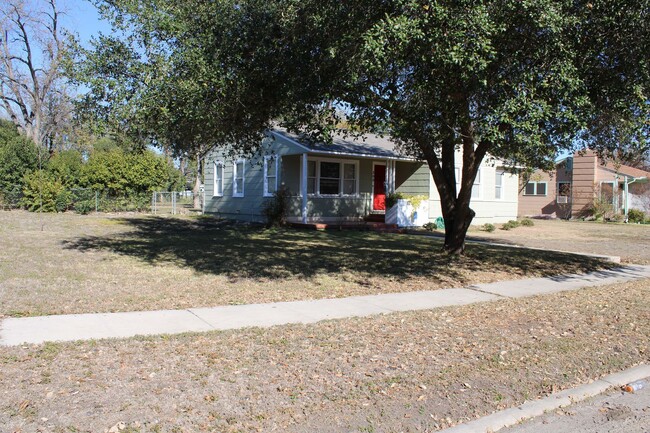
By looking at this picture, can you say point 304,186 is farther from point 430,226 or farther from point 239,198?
point 430,226

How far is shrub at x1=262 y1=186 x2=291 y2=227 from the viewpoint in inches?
814

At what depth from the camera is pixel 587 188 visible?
1342 inches

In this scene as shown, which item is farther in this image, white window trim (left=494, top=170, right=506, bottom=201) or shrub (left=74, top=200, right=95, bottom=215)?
white window trim (left=494, top=170, right=506, bottom=201)

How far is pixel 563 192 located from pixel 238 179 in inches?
889

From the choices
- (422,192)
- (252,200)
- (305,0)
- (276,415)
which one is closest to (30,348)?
(276,415)

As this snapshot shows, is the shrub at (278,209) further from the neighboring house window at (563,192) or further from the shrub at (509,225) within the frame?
the neighboring house window at (563,192)

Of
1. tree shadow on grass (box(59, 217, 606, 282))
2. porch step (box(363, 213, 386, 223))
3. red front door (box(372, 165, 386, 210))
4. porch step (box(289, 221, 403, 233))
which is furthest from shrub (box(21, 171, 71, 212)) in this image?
red front door (box(372, 165, 386, 210))

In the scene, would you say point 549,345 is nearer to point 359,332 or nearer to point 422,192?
point 359,332

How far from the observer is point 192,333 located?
20.6ft

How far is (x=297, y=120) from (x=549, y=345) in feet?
22.4

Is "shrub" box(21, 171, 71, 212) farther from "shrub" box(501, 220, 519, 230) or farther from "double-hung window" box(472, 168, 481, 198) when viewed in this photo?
"shrub" box(501, 220, 519, 230)

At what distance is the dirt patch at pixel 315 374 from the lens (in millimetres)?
4184

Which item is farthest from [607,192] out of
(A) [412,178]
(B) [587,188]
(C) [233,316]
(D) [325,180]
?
(C) [233,316]

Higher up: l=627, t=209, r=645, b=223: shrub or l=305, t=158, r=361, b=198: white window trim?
l=305, t=158, r=361, b=198: white window trim
